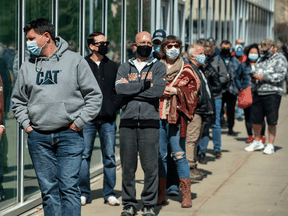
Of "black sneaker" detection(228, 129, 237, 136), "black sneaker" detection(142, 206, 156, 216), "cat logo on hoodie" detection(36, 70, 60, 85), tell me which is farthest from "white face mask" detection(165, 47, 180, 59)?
"black sneaker" detection(228, 129, 237, 136)

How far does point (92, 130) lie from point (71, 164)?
1933 millimetres

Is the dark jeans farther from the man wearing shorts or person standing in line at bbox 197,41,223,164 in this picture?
person standing in line at bbox 197,41,223,164

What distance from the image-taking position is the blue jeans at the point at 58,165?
168 inches

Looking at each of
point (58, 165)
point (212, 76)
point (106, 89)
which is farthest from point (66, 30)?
point (58, 165)

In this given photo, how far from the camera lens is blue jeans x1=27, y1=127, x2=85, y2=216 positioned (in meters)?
4.28

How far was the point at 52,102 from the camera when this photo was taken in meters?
4.21

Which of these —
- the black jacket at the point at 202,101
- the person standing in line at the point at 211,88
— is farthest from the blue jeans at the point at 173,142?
the person standing in line at the point at 211,88

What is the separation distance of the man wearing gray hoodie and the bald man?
1155 mm

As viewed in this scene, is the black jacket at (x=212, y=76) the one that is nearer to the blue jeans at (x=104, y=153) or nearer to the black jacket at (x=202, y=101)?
the black jacket at (x=202, y=101)

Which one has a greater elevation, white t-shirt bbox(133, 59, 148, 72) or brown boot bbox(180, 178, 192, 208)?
white t-shirt bbox(133, 59, 148, 72)

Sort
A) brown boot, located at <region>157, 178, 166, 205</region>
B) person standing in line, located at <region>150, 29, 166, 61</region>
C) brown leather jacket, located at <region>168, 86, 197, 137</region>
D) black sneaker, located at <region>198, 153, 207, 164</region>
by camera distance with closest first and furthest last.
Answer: brown leather jacket, located at <region>168, 86, 197, 137</region> < brown boot, located at <region>157, 178, 166, 205</region> < person standing in line, located at <region>150, 29, 166, 61</region> < black sneaker, located at <region>198, 153, 207, 164</region>

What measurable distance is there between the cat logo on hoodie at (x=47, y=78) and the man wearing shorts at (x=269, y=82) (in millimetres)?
6196

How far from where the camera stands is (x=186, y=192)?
19.9ft

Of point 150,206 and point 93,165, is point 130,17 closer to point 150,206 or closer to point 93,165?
point 93,165
